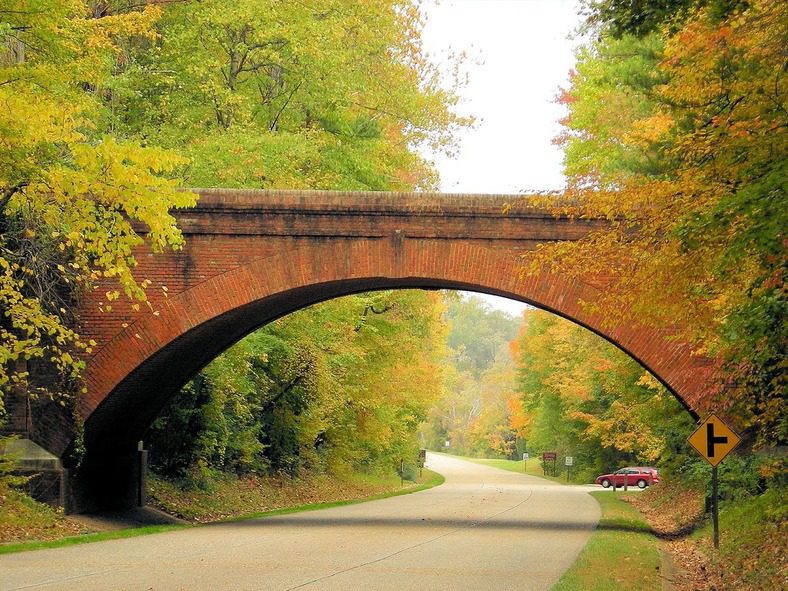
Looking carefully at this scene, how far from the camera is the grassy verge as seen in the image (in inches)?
507

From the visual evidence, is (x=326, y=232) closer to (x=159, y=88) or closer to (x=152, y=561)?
(x=152, y=561)

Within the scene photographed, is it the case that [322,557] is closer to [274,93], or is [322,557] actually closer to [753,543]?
[753,543]

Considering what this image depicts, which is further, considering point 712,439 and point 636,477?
point 636,477

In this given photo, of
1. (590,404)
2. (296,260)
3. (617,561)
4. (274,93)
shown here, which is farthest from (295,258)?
(590,404)

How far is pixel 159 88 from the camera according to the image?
30938mm

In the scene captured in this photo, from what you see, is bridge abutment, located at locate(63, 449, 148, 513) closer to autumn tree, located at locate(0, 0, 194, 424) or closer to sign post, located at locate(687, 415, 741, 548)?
autumn tree, located at locate(0, 0, 194, 424)

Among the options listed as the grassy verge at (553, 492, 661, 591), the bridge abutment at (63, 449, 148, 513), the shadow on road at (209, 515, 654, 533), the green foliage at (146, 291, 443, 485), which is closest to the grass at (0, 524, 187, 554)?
the bridge abutment at (63, 449, 148, 513)

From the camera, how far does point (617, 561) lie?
1578 centimetres

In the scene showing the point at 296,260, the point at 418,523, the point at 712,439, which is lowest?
the point at 418,523

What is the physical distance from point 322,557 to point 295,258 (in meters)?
6.92

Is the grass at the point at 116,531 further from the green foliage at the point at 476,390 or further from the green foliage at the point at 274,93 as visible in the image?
the green foliage at the point at 476,390

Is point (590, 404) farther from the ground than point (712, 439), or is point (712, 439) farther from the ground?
point (590, 404)

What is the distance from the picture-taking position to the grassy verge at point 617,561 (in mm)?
12875

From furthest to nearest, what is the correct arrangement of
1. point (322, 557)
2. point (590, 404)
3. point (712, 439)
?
point (590, 404)
point (712, 439)
point (322, 557)
